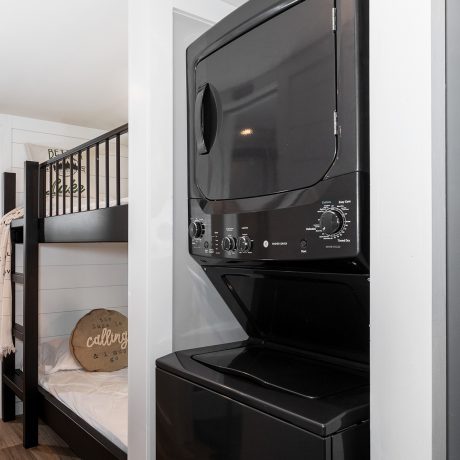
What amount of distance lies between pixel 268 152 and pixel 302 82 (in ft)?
0.53

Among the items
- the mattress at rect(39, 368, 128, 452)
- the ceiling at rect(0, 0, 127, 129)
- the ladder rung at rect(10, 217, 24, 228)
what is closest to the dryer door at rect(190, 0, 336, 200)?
the ceiling at rect(0, 0, 127, 129)

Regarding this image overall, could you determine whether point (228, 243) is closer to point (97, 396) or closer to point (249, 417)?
point (249, 417)

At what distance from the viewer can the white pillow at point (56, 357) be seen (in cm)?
311

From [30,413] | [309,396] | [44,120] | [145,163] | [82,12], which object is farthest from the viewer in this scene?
[44,120]

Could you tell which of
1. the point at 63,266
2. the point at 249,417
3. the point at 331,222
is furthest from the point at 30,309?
the point at 331,222

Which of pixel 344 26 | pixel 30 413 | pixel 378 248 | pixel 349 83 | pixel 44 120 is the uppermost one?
pixel 44 120

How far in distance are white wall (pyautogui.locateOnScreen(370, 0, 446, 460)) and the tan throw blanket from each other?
2.92m

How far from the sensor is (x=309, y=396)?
90 centimetres

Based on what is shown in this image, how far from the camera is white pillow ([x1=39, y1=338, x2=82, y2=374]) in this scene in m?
3.11

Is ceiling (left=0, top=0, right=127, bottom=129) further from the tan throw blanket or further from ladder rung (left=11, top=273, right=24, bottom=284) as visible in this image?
ladder rung (left=11, top=273, right=24, bottom=284)

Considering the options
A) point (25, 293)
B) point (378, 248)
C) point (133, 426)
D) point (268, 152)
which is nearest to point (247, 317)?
point (133, 426)

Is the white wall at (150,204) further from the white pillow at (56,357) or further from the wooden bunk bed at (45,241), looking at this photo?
the white pillow at (56,357)

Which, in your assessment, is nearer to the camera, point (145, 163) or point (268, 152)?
point (268, 152)

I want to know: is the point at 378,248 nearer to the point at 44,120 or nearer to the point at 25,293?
the point at 25,293
